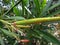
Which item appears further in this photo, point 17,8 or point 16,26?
point 17,8

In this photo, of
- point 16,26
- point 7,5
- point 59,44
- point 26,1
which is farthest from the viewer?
point 7,5

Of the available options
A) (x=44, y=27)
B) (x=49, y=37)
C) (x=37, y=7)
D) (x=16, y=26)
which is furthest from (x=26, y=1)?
(x=16, y=26)

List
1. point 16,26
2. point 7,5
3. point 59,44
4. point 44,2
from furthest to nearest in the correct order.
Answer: point 7,5, point 44,2, point 59,44, point 16,26

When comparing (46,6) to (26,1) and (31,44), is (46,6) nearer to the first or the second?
(26,1)

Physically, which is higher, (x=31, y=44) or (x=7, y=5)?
(x=7, y=5)

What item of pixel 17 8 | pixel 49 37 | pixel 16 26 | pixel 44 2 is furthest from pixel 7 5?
pixel 16 26

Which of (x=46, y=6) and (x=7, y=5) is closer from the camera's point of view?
(x=46, y=6)

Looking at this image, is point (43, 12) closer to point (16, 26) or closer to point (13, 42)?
point (13, 42)

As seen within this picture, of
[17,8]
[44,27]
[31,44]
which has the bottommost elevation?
[31,44]

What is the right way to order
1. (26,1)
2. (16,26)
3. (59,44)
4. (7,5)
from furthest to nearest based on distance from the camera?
(7,5) → (26,1) → (59,44) → (16,26)
